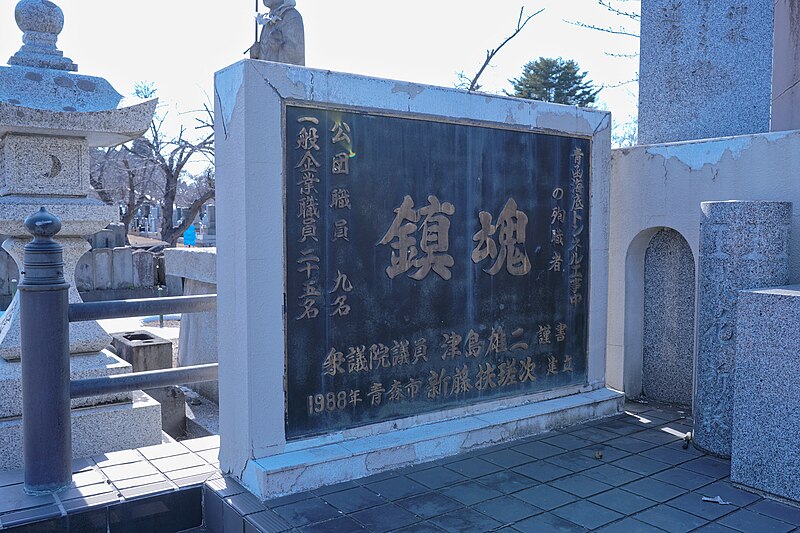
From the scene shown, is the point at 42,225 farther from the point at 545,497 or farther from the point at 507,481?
the point at 545,497

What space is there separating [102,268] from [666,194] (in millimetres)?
13079

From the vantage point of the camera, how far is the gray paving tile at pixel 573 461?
4168 millimetres

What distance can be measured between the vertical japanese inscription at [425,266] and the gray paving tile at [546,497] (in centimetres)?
86

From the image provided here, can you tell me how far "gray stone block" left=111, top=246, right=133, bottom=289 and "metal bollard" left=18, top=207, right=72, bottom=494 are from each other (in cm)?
1237

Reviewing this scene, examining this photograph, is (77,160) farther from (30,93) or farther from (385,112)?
(385,112)

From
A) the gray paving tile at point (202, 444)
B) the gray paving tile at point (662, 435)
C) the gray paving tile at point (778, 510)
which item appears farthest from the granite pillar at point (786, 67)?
the gray paving tile at point (202, 444)

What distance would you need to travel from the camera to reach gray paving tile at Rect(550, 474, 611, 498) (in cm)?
379

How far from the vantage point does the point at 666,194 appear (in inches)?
216

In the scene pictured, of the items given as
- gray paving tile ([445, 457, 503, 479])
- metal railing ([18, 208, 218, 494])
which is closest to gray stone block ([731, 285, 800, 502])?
gray paving tile ([445, 457, 503, 479])

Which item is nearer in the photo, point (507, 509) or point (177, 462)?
point (507, 509)

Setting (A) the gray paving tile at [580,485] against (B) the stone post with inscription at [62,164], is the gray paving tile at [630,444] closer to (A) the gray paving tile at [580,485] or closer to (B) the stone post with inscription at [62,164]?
(A) the gray paving tile at [580,485]

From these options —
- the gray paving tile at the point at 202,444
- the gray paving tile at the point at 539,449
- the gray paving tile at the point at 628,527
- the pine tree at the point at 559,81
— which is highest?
the pine tree at the point at 559,81

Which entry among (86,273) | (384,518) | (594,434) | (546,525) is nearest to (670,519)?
(546,525)

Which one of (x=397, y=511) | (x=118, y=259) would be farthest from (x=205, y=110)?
(x=397, y=511)
